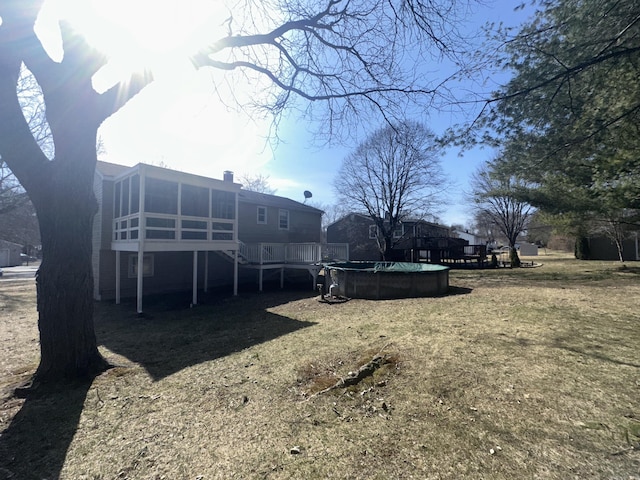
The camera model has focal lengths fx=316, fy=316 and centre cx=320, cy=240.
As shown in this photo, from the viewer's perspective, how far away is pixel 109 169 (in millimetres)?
13820

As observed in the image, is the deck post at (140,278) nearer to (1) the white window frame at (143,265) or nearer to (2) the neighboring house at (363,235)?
(1) the white window frame at (143,265)

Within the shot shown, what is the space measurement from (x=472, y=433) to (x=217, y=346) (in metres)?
5.13

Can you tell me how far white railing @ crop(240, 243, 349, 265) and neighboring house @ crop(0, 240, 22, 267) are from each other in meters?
39.7

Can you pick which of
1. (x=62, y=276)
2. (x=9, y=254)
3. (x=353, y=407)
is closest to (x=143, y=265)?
(x=62, y=276)

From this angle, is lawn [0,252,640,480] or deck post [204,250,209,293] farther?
deck post [204,250,209,293]

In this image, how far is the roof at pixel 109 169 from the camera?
42.7 ft

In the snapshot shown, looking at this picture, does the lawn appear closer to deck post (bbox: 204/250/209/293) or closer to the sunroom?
the sunroom

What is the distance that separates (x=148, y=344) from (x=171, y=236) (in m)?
6.59

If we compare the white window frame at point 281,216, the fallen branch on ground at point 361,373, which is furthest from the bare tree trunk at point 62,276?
the white window frame at point 281,216

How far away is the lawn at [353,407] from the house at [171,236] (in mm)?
4987

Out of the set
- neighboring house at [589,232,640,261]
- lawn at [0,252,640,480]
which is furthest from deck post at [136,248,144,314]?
neighboring house at [589,232,640,261]

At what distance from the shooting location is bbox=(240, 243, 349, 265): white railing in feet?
49.5

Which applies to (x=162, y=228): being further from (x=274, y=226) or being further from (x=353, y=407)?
(x=353, y=407)

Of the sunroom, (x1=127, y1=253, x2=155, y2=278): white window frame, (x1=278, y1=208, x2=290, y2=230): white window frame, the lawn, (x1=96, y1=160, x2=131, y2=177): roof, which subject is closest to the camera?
the lawn
